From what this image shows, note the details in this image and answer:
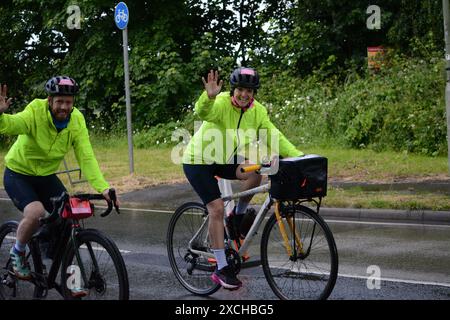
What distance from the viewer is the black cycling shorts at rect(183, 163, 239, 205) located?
6.03m

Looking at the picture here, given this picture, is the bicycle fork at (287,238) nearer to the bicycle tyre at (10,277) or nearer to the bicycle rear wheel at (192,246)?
the bicycle rear wheel at (192,246)

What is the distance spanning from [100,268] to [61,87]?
1385mm

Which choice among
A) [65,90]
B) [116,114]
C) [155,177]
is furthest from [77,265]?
[116,114]

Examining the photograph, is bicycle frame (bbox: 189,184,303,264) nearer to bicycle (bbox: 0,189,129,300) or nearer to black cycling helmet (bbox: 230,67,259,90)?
black cycling helmet (bbox: 230,67,259,90)

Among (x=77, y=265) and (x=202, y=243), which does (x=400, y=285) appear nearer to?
(x=202, y=243)

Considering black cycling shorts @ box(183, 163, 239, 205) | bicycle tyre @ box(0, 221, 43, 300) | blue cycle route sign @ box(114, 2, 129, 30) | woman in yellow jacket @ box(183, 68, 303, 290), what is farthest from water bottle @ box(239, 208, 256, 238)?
blue cycle route sign @ box(114, 2, 129, 30)

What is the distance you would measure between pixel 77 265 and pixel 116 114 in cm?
1966

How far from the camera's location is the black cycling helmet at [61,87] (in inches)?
216

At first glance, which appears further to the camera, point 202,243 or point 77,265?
point 202,243

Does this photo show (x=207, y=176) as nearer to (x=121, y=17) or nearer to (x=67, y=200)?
(x=67, y=200)

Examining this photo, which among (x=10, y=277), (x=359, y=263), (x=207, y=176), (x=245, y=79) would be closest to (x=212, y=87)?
(x=245, y=79)

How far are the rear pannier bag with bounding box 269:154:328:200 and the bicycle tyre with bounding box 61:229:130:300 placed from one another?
133 centimetres

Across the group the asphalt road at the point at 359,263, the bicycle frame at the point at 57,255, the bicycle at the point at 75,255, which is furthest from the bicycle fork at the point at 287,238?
the bicycle frame at the point at 57,255

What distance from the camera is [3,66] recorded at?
27.5m
